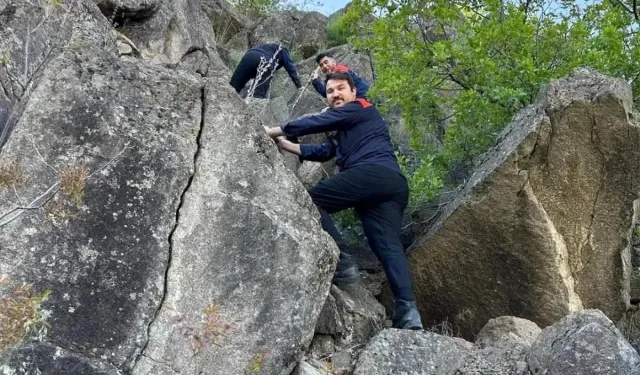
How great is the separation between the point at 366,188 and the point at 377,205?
238 mm

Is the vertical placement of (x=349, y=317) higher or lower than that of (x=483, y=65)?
lower

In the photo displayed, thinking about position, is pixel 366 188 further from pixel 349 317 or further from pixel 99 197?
pixel 99 197

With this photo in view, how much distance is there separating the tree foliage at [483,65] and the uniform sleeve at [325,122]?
138 cm

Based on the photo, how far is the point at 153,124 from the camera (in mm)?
5418

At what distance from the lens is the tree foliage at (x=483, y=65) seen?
331 inches

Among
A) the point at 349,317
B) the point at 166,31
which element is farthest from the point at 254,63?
the point at 349,317

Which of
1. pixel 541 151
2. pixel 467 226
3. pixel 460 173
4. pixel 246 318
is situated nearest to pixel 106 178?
pixel 246 318

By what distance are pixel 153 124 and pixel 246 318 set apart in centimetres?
152

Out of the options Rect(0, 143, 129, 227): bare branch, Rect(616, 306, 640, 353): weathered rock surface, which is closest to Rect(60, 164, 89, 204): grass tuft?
Rect(0, 143, 129, 227): bare branch

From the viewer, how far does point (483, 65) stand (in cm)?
867

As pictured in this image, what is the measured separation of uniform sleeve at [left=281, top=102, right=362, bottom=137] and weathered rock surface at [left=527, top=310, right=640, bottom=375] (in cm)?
258

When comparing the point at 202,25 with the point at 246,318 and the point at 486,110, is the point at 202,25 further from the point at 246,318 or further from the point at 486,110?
the point at 246,318

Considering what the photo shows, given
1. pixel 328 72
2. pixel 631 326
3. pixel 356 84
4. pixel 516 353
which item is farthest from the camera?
pixel 356 84

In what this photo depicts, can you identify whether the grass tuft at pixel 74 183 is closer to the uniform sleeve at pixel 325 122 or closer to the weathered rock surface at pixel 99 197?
the weathered rock surface at pixel 99 197
